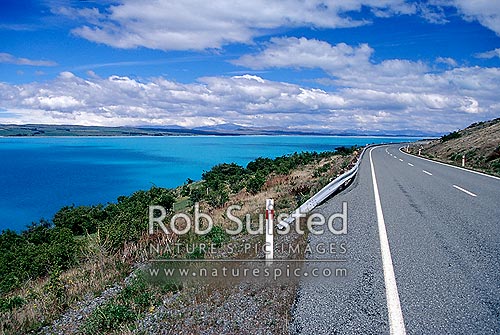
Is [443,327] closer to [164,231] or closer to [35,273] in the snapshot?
[164,231]

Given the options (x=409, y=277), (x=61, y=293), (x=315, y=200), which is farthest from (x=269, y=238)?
(x=315, y=200)

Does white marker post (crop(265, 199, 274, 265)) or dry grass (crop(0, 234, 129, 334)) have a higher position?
white marker post (crop(265, 199, 274, 265))

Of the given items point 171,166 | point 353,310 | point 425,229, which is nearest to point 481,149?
point 425,229

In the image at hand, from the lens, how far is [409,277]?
5.29 meters

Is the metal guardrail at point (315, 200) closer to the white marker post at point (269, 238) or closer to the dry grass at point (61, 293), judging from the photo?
the white marker post at point (269, 238)

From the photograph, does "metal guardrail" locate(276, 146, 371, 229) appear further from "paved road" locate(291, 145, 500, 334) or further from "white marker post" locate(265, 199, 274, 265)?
"white marker post" locate(265, 199, 274, 265)

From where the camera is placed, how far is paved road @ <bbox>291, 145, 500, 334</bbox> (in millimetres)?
4090

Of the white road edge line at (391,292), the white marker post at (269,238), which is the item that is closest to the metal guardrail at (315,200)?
the white marker post at (269,238)

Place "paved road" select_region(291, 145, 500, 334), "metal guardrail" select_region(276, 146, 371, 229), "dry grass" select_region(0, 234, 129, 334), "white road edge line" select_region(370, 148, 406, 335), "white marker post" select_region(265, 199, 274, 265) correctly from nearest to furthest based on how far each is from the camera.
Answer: "white road edge line" select_region(370, 148, 406, 335) → "paved road" select_region(291, 145, 500, 334) → "dry grass" select_region(0, 234, 129, 334) → "white marker post" select_region(265, 199, 274, 265) → "metal guardrail" select_region(276, 146, 371, 229)

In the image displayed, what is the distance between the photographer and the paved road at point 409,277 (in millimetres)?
4090

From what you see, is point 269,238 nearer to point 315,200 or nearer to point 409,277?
point 409,277

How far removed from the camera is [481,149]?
33688mm

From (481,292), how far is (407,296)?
0.92 metres

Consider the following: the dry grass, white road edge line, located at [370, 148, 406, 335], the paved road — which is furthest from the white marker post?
the dry grass
